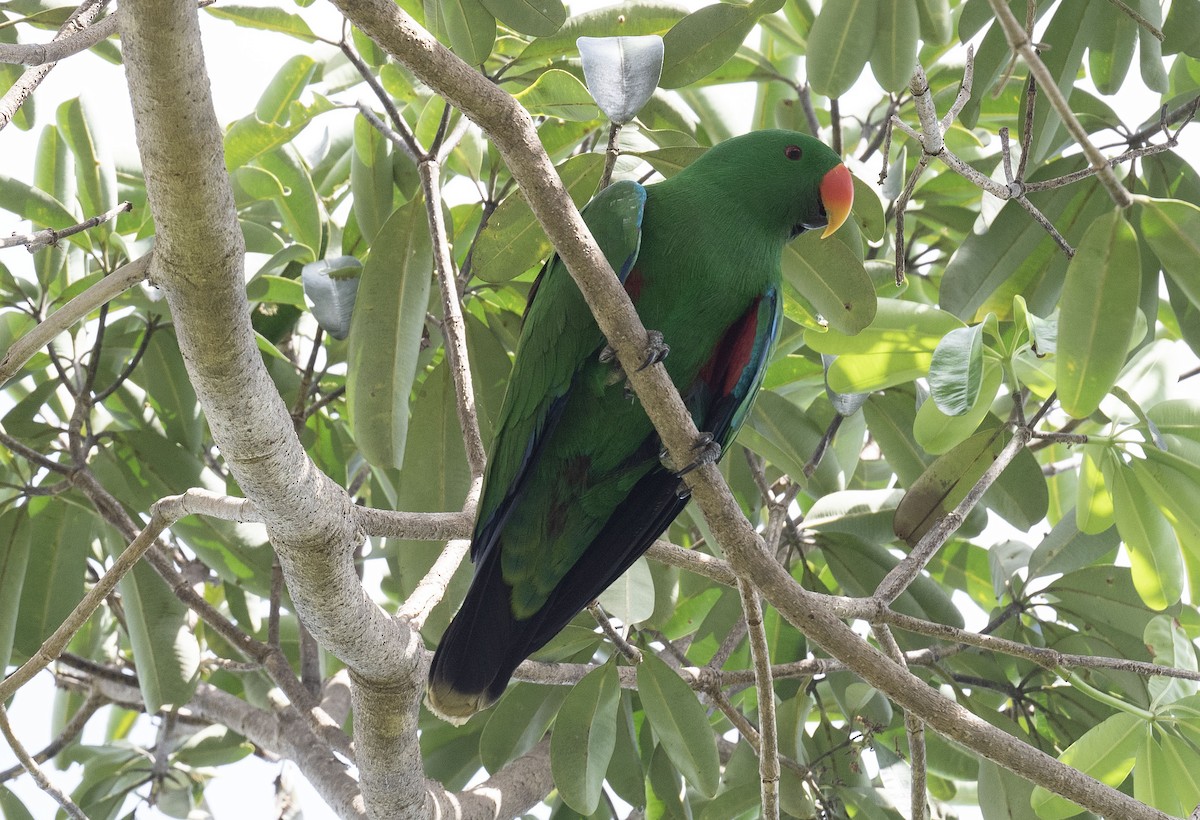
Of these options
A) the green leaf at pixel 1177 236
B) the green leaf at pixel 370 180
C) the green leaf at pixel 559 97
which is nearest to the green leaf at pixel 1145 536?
the green leaf at pixel 1177 236

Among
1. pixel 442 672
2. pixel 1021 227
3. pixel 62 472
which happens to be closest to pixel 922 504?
pixel 1021 227

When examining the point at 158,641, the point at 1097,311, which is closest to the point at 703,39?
the point at 1097,311

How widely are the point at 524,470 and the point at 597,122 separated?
104cm

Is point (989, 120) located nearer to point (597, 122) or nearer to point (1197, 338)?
point (1197, 338)

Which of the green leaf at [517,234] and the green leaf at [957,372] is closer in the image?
the green leaf at [957,372]

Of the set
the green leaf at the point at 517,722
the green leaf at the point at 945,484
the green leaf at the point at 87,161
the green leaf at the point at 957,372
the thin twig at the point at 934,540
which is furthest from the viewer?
the green leaf at the point at 87,161

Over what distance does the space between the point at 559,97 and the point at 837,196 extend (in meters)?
0.67

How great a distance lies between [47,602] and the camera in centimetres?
284

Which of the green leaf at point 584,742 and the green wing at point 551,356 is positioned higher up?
the green wing at point 551,356

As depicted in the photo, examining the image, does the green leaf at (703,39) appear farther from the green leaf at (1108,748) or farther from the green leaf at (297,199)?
the green leaf at (1108,748)

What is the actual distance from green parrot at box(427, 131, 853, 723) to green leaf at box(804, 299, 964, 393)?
0.19 m

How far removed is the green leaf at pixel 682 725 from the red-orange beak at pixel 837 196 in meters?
1.05

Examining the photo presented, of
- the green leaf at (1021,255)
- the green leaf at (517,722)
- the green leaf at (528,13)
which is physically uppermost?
the green leaf at (528,13)

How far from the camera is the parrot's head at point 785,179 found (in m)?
2.40
